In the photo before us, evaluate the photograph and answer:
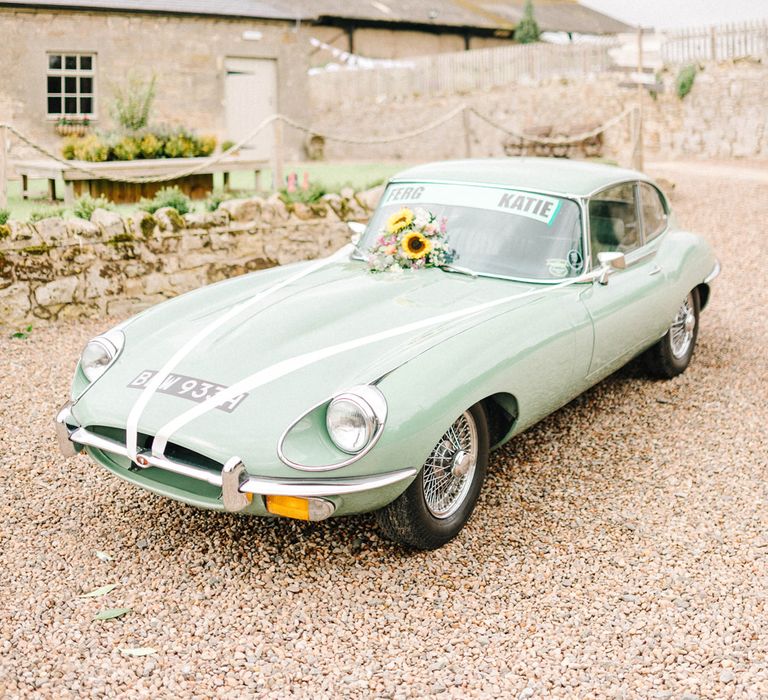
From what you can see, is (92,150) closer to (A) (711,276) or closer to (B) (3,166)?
(B) (3,166)

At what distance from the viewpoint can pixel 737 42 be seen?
17.9m

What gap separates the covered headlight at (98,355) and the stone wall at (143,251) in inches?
129

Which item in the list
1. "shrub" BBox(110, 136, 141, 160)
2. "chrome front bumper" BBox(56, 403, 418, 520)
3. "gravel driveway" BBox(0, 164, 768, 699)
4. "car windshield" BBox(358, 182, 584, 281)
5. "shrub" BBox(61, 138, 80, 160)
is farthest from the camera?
"shrub" BBox(61, 138, 80, 160)

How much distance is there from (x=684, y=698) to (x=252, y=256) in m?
5.93

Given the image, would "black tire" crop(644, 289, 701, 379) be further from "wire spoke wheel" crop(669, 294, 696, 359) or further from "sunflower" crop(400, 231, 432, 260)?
"sunflower" crop(400, 231, 432, 260)

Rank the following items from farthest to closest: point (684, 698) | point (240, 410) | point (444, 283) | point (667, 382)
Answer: point (667, 382), point (444, 283), point (240, 410), point (684, 698)

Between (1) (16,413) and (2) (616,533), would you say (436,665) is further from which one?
(1) (16,413)

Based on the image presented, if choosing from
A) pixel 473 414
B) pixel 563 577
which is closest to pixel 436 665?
pixel 563 577

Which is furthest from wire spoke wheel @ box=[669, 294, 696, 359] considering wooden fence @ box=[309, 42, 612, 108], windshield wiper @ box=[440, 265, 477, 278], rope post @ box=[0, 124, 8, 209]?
wooden fence @ box=[309, 42, 612, 108]

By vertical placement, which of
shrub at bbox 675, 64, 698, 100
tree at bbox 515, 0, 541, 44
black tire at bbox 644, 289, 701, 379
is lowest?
black tire at bbox 644, 289, 701, 379

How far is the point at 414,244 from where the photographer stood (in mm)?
4363

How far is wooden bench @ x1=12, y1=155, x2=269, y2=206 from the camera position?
31.0ft

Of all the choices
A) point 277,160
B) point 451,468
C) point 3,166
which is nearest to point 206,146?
A: point 277,160

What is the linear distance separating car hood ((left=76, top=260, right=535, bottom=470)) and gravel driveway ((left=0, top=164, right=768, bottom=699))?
0.63 meters
